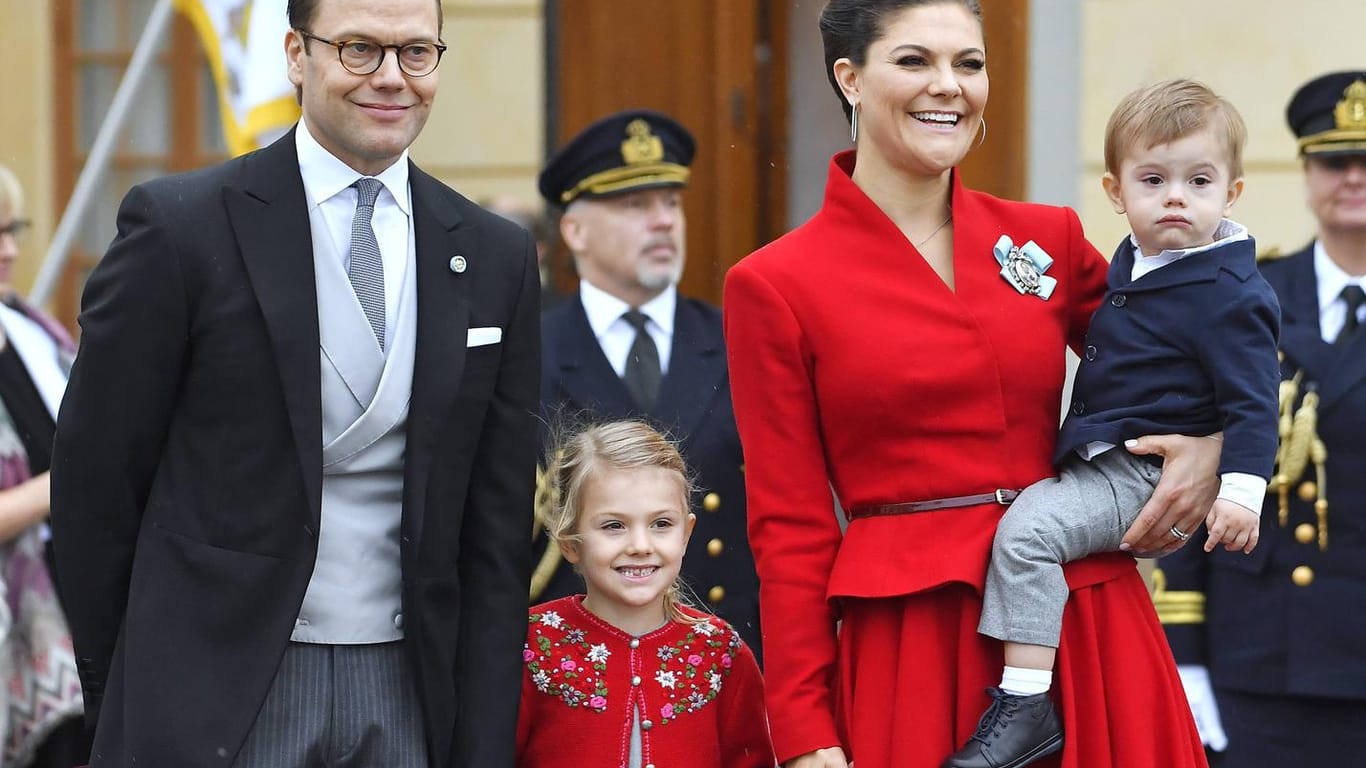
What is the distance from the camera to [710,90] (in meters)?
6.34

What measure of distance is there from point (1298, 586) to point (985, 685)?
62.9 inches

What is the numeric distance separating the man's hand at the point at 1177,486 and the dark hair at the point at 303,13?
46.6 inches

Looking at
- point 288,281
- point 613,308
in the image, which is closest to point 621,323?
point 613,308

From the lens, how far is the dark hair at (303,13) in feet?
9.75

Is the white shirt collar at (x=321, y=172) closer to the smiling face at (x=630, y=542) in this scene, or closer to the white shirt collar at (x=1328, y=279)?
the smiling face at (x=630, y=542)

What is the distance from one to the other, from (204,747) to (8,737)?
197cm

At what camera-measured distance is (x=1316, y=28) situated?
20.1 feet

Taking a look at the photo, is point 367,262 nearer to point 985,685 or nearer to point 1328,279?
point 985,685

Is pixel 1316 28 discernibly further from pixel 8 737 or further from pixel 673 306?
pixel 8 737

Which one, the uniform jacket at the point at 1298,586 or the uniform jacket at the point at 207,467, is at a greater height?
the uniform jacket at the point at 207,467

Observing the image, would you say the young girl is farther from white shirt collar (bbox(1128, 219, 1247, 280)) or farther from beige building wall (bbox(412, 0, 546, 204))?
beige building wall (bbox(412, 0, 546, 204))

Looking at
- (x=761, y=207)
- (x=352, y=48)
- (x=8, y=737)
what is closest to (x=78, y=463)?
(x=352, y=48)

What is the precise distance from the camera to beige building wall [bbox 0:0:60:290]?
7.86 metres

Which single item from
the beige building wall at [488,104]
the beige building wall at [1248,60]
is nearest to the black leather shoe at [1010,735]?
the beige building wall at [1248,60]
